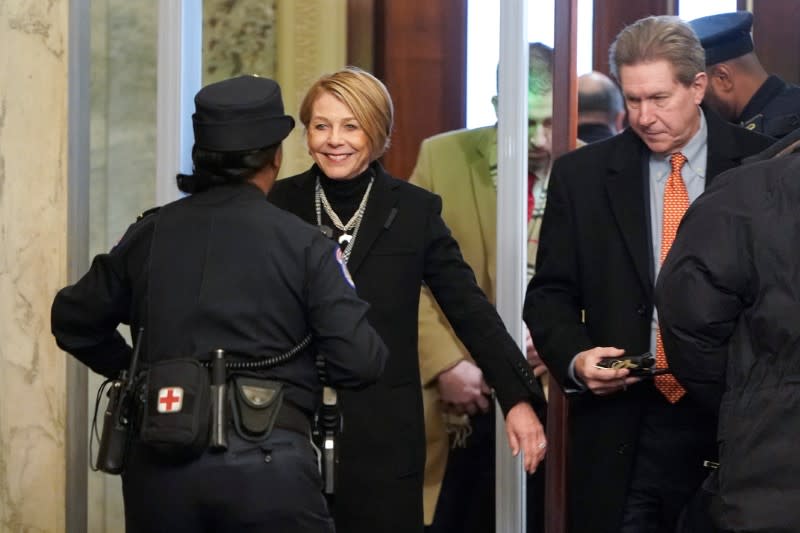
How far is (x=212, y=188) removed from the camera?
293cm

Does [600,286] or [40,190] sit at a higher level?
[40,190]

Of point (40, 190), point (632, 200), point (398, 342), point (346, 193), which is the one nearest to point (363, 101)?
point (346, 193)

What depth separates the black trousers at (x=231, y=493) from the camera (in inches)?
106

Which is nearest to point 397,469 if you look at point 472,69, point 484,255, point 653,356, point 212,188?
point 653,356

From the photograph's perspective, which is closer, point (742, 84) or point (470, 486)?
point (742, 84)

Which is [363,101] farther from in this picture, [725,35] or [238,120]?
[725,35]

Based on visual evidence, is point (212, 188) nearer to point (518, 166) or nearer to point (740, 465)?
point (740, 465)

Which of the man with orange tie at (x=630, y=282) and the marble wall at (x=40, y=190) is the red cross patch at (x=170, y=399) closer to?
the man with orange tie at (x=630, y=282)

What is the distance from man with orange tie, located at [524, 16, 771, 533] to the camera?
3.29m

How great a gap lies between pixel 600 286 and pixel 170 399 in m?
1.22

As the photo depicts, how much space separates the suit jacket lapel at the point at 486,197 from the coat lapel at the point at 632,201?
39.6 inches

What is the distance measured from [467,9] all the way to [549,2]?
36 centimetres

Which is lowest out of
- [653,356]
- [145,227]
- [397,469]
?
[397,469]

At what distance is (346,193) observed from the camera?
355cm
